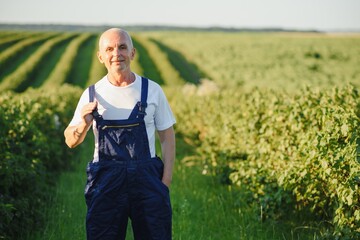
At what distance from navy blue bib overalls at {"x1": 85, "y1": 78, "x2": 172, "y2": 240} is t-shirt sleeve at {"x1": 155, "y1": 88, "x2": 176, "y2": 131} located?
16cm

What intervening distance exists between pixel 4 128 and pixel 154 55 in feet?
147

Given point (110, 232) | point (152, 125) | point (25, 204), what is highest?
point (152, 125)

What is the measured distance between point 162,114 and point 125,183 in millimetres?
595

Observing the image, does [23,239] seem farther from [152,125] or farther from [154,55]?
[154,55]

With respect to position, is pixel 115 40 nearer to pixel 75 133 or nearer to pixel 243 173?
pixel 75 133

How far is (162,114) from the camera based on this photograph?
3.47 metres

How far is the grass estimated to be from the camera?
5.29 m

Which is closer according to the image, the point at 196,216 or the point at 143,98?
the point at 143,98

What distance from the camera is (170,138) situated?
3.57m

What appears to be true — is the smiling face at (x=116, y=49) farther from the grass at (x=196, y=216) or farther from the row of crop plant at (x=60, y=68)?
the row of crop plant at (x=60, y=68)

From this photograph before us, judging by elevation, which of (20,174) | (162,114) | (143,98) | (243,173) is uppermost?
(143,98)

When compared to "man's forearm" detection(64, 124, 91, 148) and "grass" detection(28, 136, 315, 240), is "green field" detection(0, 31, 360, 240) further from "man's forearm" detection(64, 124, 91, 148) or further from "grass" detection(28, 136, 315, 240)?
"man's forearm" detection(64, 124, 91, 148)

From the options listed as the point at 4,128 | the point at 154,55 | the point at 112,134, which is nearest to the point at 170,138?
the point at 112,134

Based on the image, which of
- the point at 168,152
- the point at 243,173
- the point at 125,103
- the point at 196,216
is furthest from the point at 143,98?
the point at 196,216
